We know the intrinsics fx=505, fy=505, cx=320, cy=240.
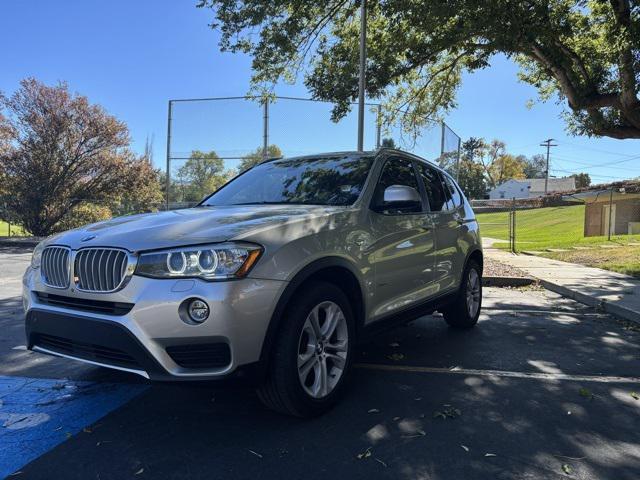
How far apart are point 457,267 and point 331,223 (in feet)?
8.06

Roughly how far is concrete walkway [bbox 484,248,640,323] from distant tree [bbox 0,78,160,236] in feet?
55.7

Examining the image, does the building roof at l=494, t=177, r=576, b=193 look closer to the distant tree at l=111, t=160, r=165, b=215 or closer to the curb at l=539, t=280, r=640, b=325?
the distant tree at l=111, t=160, r=165, b=215

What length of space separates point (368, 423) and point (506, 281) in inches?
299

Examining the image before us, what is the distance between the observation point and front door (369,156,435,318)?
12.8ft

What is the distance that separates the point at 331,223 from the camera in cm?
349

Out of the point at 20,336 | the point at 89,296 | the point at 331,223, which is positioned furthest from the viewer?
the point at 20,336

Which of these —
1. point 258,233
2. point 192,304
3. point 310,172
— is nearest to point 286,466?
point 192,304

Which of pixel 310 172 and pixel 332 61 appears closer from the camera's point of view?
pixel 310 172

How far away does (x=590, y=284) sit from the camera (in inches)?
361

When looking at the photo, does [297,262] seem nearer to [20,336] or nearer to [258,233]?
[258,233]

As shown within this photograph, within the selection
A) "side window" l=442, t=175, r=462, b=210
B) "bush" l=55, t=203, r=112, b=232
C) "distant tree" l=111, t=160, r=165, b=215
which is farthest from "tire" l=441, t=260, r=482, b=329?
"bush" l=55, t=203, r=112, b=232

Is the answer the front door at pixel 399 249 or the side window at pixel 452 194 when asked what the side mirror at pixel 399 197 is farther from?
the side window at pixel 452 194

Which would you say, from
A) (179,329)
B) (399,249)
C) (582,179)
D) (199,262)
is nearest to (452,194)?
(399,249)

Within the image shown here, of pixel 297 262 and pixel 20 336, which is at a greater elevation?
pixel 297 262
